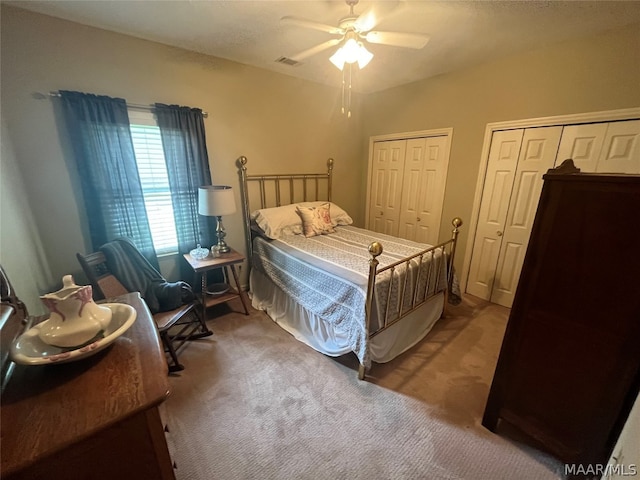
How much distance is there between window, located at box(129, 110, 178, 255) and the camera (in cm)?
233

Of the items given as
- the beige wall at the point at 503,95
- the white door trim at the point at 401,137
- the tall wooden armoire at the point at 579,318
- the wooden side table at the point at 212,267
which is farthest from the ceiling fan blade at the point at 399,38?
the wooden side table at the point at 212,267

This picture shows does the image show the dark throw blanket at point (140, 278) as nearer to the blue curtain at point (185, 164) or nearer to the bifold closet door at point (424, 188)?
the blue curtain at point (185, 164)

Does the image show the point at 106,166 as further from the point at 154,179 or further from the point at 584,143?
the point at 584,143

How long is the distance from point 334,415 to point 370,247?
110 centimetres

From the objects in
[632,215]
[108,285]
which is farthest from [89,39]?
[632,215]

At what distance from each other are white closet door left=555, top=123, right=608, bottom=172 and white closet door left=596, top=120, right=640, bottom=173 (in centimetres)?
4

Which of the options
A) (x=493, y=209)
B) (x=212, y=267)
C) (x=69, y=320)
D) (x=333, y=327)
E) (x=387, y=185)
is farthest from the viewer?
(x=387, y=185)

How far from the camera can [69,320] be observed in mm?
823

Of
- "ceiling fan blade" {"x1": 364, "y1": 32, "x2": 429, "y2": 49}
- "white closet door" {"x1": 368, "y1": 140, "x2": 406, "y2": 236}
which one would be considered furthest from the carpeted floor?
"ceiling fan blade" {"x1": 364, "y1": 32, "x2": 429, "y2": 49}

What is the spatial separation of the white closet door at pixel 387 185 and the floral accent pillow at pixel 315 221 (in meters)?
1.13

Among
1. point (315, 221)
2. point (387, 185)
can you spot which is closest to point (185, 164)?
point (315, 221)

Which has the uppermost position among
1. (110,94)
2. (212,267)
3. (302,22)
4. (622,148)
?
(302,22)

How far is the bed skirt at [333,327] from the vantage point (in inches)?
80.2

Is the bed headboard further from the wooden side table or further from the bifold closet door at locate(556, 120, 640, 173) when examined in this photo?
the bifold closet door at locate(556, 120, 640, 173)
